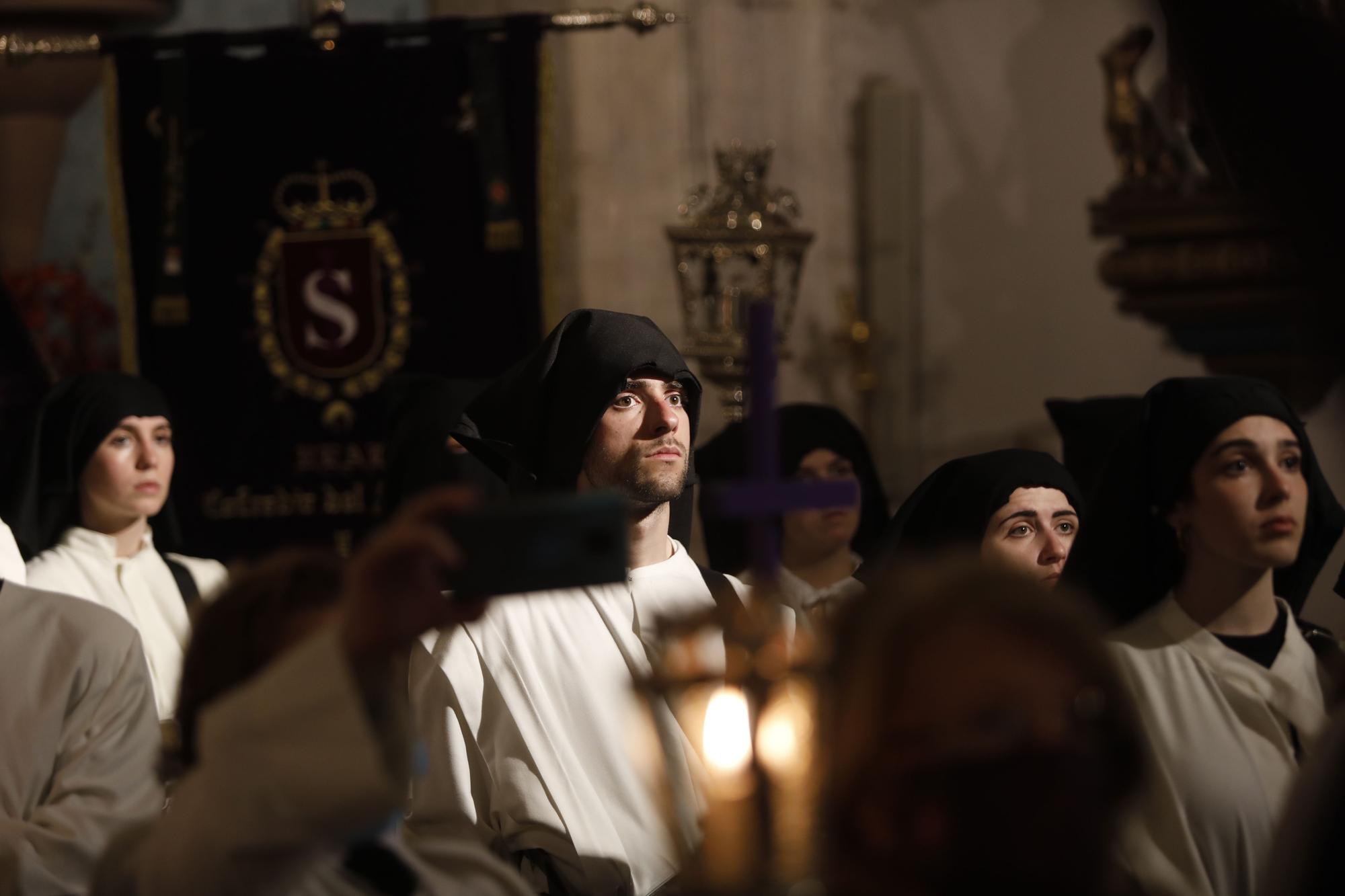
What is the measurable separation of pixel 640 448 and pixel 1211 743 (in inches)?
62.9

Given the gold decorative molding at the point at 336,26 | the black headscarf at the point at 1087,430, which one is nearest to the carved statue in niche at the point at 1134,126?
the black headscarf at the point at 1087,430

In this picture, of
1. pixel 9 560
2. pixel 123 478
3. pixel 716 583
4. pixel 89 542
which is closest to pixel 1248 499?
pixel 716 583

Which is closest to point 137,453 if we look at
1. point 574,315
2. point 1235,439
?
point 574,315

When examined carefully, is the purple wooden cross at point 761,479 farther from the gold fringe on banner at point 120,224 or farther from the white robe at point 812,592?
the gold fringe on banner at point 120,224

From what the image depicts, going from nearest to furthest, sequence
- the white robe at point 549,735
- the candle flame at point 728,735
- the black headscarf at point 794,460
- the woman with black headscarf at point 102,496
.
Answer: the candle flame at point 728,735 < the white robe at point 549,735 < the woman with black headscarf at point 102,496 < the black headscarf at point 794,460

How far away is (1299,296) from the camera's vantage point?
149cm

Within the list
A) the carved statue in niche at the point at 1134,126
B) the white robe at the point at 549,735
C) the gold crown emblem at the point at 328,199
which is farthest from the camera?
the gold crown emblem at the point at 328,199

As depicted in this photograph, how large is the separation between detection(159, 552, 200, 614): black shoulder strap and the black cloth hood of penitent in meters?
2.14

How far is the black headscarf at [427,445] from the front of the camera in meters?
6.15

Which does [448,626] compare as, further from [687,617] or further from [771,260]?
[771,260]

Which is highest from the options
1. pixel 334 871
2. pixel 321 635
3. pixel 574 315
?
pixel 574 315

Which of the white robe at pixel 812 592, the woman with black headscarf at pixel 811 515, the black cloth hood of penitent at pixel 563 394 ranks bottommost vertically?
the white robe at pixel 812 592

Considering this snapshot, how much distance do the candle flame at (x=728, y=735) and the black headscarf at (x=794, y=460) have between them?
4.35 m

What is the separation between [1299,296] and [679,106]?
701cm
